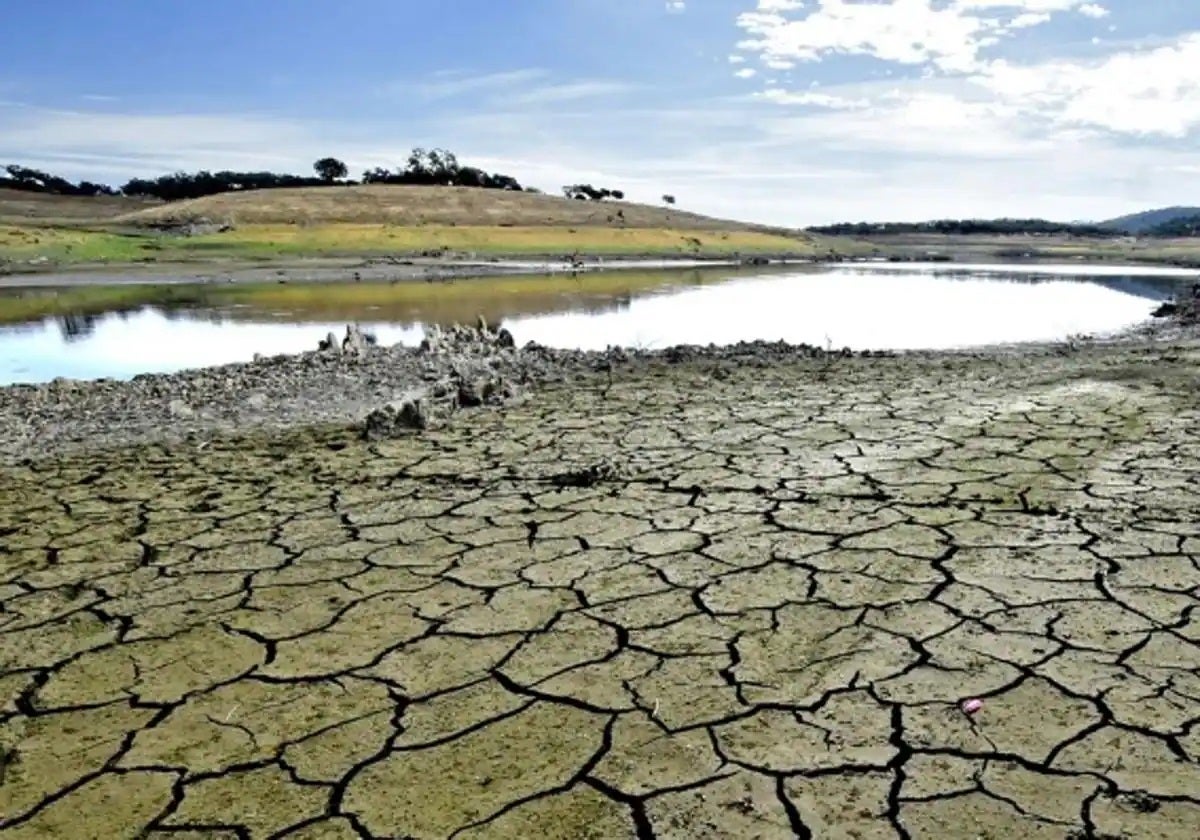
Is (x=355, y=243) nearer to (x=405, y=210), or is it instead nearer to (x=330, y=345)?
(x=405, y=210)

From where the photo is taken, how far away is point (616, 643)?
2867mm

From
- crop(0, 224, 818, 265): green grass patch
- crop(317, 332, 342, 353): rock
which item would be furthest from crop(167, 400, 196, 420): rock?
crop(0, 224, 818, 265): green grass patch

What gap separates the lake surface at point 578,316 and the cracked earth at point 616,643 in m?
6.06

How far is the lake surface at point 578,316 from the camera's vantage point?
1157cm

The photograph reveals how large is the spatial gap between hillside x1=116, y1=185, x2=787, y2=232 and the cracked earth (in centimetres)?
4231

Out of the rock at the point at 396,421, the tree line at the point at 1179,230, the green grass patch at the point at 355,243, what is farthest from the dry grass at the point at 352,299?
the tree line at the point at 1179,230

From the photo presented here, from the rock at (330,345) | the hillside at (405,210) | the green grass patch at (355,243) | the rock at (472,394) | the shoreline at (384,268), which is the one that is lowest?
the rock at (472,394)

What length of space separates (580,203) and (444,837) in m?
57.5

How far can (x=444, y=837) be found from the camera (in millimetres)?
1990

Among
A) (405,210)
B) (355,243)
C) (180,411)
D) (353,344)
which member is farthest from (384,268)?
(180,411)

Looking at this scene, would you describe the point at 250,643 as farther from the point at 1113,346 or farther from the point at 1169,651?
the point at 1113,346

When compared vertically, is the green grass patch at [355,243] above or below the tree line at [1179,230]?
below

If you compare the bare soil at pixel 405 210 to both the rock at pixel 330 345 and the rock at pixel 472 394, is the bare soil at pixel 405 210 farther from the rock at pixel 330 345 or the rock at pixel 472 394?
the rock at pixel 472 394

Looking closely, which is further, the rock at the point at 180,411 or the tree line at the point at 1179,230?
the tree line at the point at 1179,230
